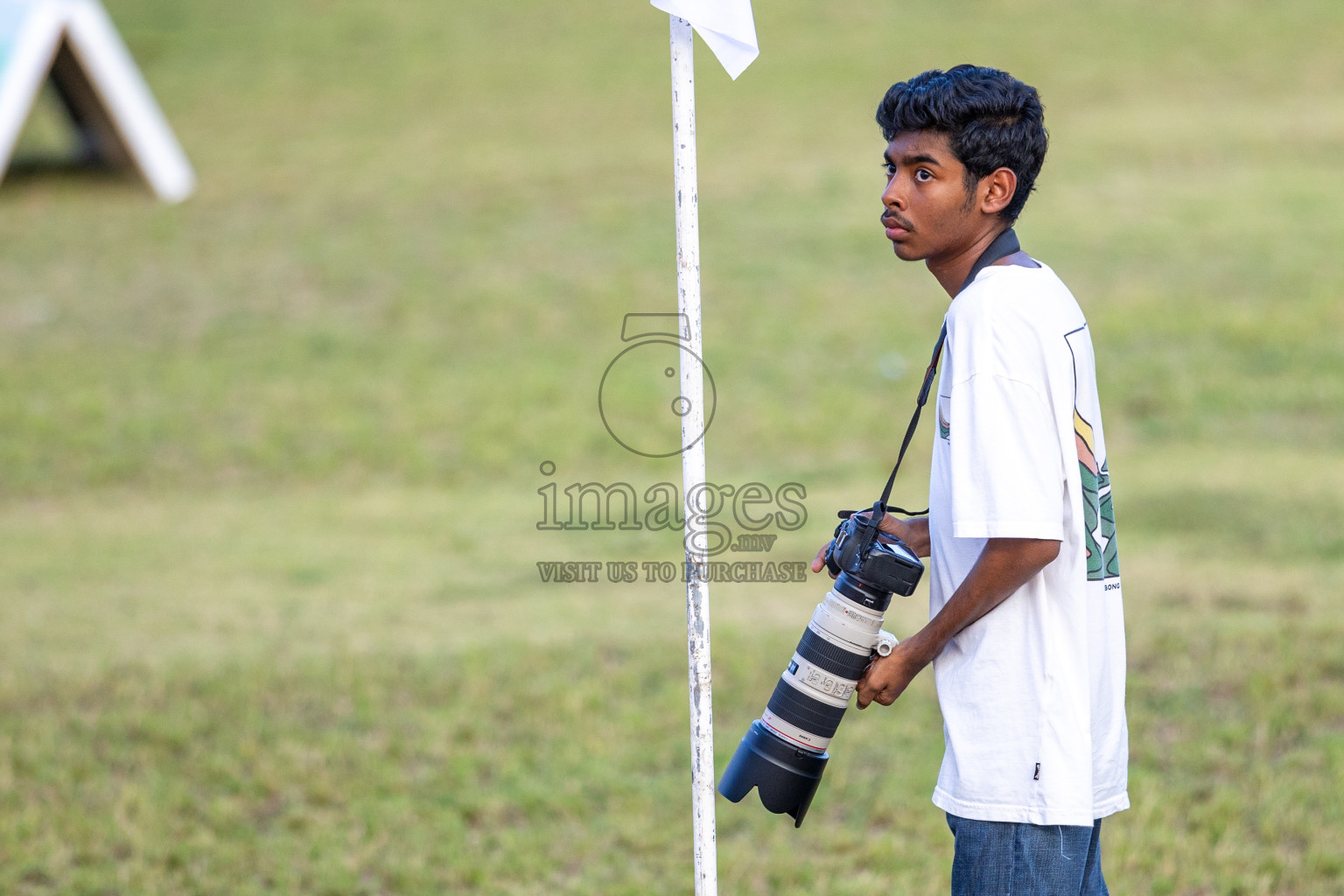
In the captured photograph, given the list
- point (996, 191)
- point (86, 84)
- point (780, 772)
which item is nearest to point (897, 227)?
point (996, 191)

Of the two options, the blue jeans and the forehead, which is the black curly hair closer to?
the forehead

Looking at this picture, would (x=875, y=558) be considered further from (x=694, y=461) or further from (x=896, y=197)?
(x=896, y=197)

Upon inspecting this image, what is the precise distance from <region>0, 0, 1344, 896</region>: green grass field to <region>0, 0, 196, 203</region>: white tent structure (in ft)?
1.46

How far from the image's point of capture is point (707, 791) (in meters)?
2.44

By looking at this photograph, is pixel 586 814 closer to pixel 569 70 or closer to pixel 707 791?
pixel 707 791

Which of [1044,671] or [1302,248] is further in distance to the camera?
[1302,248]

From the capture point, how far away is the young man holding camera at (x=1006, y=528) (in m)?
2.01

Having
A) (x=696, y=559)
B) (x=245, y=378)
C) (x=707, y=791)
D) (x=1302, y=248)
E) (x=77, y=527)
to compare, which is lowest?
(x=707, y=791)

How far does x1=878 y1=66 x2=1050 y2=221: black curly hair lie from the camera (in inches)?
84.4

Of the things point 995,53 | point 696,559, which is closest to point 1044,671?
point 696,559

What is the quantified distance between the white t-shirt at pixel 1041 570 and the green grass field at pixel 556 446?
1.88 m

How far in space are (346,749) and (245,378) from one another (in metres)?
6.23

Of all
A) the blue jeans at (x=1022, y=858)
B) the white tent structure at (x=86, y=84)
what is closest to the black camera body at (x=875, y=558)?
the blue jeans at (x=1022, y=858)

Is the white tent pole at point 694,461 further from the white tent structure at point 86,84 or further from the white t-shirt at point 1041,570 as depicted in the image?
the white tent structure at point 86,84
